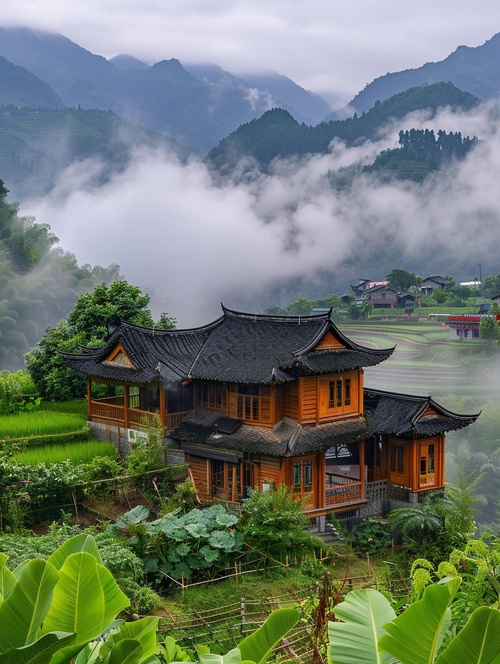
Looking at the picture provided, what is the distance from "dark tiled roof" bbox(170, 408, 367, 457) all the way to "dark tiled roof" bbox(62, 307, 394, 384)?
1078 mm

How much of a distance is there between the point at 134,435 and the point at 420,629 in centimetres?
1683

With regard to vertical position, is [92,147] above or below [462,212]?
above

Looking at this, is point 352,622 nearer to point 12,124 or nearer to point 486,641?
point 486,641

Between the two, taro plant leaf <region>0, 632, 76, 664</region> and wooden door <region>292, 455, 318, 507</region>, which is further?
wooden door <region>292, 455, 318, 507</region>

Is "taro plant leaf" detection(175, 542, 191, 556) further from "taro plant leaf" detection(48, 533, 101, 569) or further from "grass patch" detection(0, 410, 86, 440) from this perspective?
"taro plant leaf" detection(48, 533, 101, 569)

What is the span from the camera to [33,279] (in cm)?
5116

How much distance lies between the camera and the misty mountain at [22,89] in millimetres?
161375

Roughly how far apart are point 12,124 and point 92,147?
42.6ft

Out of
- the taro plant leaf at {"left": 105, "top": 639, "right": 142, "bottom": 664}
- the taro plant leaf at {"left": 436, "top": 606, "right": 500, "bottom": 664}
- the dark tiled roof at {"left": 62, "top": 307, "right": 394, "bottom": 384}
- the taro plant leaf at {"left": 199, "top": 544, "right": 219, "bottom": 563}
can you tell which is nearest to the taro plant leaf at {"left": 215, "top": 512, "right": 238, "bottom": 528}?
the taro plant leaf at {"left": 199, "top": 544, "right": 219, "bottom": 563}

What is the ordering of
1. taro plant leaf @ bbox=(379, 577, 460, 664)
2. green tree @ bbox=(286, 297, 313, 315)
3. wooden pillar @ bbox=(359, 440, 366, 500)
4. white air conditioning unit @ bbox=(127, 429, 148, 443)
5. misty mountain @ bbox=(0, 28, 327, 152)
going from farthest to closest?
misty mountain @ bbox=(0, 28, 327, 152), green tree @ bbox=(286, 297, 313, 315), white air conditioning unit @ bbox=(127, 429, 148, 443), wooden pillar @ bbox=(359, 440, 366, 500), taro plant leaf @ bbox=(379, 577, 460, 664)

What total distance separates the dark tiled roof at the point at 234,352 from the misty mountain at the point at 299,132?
10884cm

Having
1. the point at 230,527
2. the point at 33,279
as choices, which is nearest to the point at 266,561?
the point at 230,527

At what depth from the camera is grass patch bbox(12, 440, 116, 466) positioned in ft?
57.3

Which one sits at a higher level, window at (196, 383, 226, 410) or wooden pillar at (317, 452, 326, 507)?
window at (196, 383, 226, 410)
